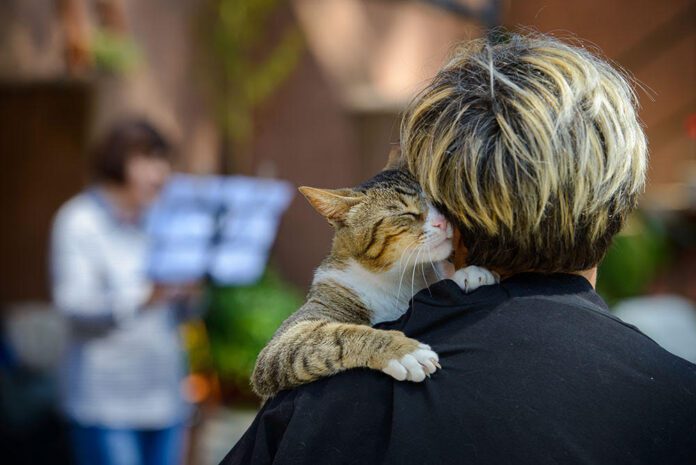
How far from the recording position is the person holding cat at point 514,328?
142 centimetres

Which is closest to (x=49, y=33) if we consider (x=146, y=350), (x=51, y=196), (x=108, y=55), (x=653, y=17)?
(x=108, y=55)

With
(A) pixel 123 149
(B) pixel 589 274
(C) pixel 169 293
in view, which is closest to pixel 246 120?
(A) pixel 123 149

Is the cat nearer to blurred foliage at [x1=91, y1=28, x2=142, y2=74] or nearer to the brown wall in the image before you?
blurred foliage at [x1=91, y1=28, x2=142, y2=74]

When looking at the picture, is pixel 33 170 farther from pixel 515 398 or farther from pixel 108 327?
pixel 515 398

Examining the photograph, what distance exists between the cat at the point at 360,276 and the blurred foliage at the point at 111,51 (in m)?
3.98

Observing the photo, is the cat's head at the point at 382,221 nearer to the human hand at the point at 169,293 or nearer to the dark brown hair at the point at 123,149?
the human hand at the point at 169,293

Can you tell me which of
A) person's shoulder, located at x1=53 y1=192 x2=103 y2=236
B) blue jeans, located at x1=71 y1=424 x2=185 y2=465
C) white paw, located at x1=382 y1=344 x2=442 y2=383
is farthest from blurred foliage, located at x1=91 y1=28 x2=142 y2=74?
white paw, located at x1=382 y1=344 x2=442 y2=383

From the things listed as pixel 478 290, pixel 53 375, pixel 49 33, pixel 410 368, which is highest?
pixel 49 33

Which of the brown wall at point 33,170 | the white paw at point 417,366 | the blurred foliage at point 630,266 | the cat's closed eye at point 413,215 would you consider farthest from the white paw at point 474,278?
the blurred foliage at point 630,266

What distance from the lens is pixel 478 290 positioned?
1.58 metres

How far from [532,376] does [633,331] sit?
0.76 feet

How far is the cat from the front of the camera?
5.81ft

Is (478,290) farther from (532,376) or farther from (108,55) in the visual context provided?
(108,55)

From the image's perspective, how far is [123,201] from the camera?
4.11 meters
